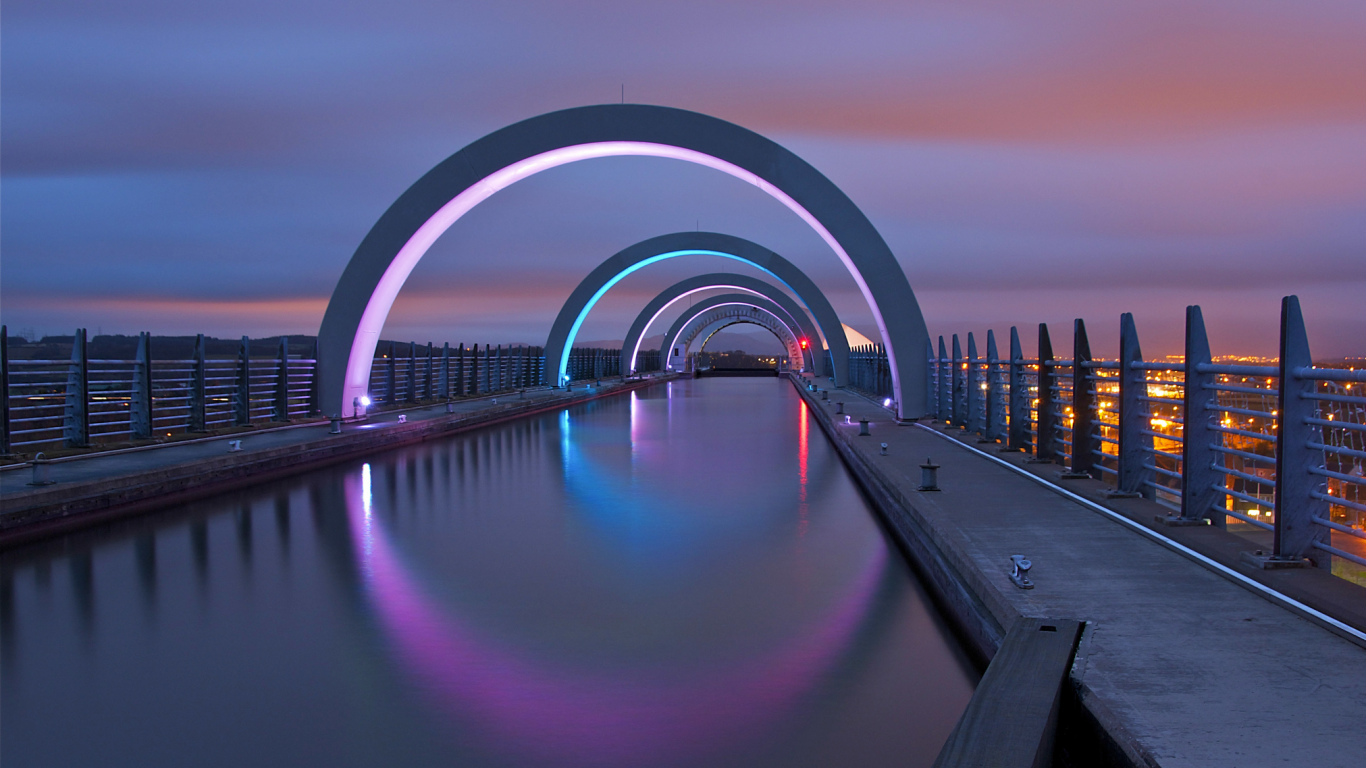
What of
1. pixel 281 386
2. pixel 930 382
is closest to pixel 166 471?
pixel 281 386

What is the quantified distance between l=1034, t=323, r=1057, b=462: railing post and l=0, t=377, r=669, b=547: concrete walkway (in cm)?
850

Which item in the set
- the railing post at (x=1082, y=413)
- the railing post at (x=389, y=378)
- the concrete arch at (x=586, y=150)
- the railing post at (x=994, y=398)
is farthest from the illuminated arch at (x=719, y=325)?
the railing post at (x=1082, y=413)

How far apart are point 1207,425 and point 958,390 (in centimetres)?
788

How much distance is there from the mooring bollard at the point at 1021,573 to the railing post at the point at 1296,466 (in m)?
1.43

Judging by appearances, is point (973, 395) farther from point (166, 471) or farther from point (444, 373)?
point (444, 373)

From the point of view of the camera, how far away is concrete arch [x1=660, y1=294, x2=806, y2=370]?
176 ft

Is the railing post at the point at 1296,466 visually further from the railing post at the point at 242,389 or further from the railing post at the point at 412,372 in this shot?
the railing post at the point at 412,372

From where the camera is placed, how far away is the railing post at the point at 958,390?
44.1 ft

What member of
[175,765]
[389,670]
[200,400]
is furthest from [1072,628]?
[200,400]

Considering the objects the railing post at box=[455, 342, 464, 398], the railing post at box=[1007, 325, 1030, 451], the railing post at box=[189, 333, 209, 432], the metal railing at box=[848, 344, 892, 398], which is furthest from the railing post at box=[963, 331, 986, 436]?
the railing post at box=[455, 342, 464, 398]

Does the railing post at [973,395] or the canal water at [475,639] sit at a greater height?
the railing post at [973,395]

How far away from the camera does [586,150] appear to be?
56.0ft

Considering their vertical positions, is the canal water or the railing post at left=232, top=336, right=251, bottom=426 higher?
the railing post at left=232, top=336, right=251, bottom=426

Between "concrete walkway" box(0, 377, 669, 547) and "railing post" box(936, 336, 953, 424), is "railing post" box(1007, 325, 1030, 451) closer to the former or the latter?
A: "railing post" box(936, 336, 953, 424)
